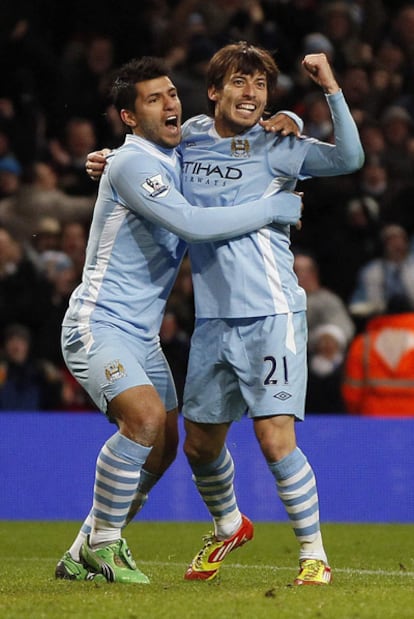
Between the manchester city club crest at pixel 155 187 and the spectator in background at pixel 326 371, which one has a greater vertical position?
the manchester city club crest at pixel 155 187

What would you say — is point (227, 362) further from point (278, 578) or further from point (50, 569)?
point (50, 569)

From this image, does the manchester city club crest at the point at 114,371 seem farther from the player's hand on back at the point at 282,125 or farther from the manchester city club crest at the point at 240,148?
the player's hand on back at the point at 282,125

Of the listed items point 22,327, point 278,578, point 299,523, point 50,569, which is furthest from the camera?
point 22,327

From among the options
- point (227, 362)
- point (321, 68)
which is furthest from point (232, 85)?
point (227, 362)

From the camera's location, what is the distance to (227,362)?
5551 millimetres

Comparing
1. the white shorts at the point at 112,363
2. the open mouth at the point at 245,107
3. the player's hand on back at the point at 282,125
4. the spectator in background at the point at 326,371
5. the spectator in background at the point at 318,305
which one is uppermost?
the open mouth at the point at 245,107

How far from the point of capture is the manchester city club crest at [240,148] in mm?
5652

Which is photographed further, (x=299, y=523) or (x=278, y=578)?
(x=278, y=578)

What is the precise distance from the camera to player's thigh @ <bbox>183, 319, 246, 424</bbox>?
220 inches

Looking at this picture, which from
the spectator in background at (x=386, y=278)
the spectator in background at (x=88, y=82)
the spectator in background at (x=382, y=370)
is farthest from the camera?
the spectator in background at (x=88, y=82)

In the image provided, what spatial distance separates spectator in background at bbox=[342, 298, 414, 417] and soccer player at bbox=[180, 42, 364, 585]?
4340 millimetres

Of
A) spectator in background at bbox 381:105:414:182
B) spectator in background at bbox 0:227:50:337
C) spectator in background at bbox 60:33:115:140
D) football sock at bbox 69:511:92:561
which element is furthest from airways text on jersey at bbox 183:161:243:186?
spectator in background at bbox 381:105:414:182

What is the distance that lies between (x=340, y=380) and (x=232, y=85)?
16.2ft

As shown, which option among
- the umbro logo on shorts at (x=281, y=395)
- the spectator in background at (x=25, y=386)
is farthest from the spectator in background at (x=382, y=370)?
the umbro logo on shorts at (x=281, y=395)
